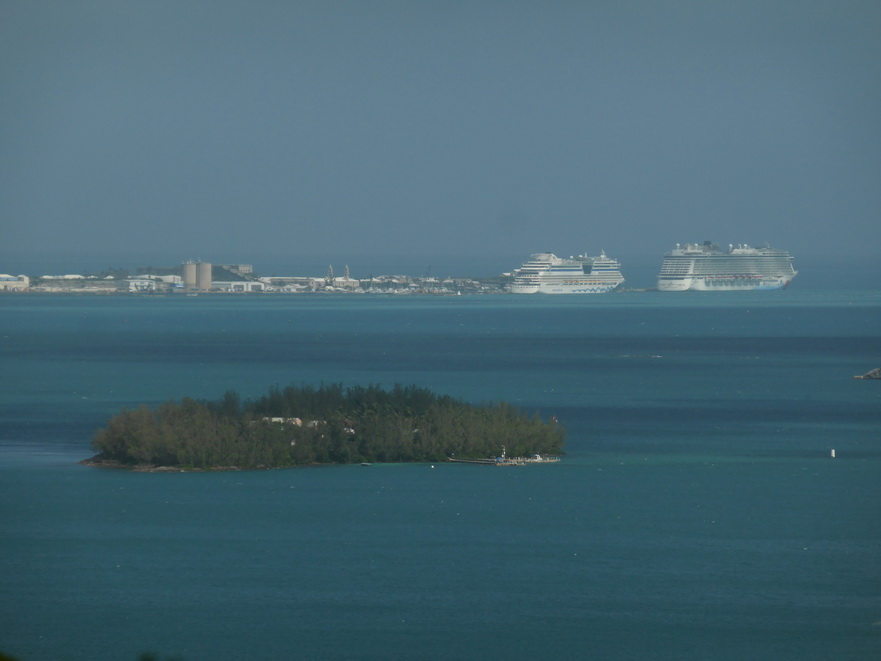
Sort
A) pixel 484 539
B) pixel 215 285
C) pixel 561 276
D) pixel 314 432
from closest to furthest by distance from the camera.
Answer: pixel 484 539 < pixel 314 432 < pixel 561 276 < pixel 215 285

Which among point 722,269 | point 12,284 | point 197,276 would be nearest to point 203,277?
point 197,276

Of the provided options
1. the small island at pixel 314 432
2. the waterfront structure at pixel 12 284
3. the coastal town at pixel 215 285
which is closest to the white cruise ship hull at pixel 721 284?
the coastal town at pixel 215 285

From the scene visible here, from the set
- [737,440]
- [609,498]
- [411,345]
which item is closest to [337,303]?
[411,345]

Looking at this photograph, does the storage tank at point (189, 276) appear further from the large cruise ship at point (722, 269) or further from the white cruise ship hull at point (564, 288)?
the large cruise ship at point (722, 269)

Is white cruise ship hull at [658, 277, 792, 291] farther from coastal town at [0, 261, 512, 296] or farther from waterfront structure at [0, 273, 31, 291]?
waterfront structure at [0, 273, 31, 291]

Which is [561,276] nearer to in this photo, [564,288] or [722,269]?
[564,288]

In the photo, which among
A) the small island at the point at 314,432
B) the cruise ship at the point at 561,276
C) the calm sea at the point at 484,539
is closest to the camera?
the calm sea at the point at 484,539

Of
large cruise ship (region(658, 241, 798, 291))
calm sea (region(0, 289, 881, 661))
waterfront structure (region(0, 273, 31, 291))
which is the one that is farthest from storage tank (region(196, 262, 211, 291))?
calm sea (region(0, 289, 881, 661))
